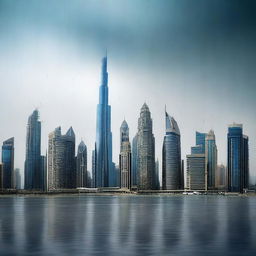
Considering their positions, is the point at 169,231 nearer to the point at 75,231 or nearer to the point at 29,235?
the point at 75,231

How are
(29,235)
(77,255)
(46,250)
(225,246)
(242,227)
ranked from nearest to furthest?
(77,255), (46,250), (225,246), (29,235), (242,227)

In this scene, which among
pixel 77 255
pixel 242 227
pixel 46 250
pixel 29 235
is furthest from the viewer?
pixel 242 227

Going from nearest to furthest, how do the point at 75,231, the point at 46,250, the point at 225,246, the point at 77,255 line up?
1. the point at 77,255
2. the point at 46,250
3. the point at 225,246
4. the point at 75,231

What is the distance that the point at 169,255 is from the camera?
31.9 meters

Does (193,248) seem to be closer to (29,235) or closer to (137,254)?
(137,254)

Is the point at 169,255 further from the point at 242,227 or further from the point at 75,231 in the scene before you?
the point at 242,227

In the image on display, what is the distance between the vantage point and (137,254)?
32.1 meters

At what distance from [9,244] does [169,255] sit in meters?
12.0

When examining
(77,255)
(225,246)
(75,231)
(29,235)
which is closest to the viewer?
(77,255)

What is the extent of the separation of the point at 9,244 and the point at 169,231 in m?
15.5

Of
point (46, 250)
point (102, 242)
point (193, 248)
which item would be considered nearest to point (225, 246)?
point (193, 248)

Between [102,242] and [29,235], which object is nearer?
[102,242]

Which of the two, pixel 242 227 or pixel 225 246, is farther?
pixel 242 227

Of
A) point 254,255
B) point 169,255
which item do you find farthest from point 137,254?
point 254,255
